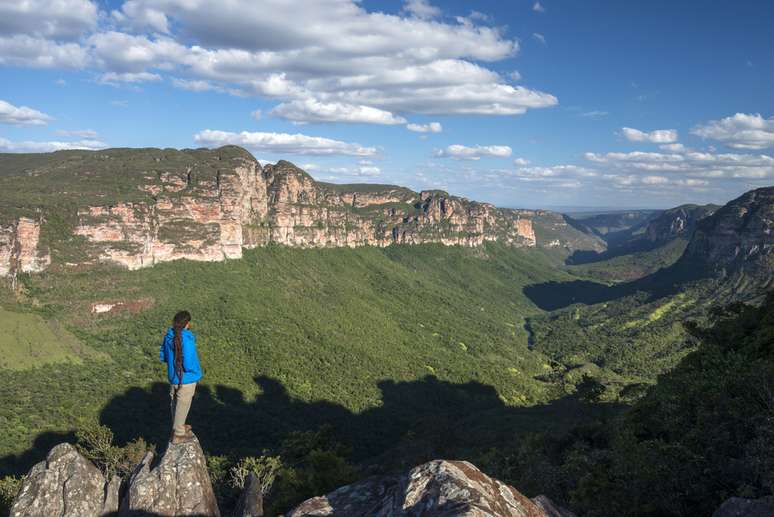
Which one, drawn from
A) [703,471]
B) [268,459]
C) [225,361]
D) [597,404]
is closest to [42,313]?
[225,361]

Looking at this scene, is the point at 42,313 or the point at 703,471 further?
the point at 42,313

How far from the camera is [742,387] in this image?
15.2m

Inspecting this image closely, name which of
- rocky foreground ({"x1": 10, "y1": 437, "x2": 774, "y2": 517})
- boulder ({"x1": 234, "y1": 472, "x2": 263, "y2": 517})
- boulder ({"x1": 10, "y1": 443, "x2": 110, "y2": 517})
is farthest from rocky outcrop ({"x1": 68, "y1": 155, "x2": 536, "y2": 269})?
boulder ({"x1": 234, "y1": 472, "x2": 263, "y2": 517})

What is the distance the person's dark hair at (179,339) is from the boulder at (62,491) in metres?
4.14

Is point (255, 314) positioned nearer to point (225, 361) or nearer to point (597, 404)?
point (225, 361)

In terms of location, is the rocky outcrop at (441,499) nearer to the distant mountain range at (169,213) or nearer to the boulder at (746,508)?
the boulder at (746,508)

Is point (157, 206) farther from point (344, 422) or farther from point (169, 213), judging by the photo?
point (344, 422)

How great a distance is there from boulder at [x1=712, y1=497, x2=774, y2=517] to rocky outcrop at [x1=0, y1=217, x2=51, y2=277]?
93033mm

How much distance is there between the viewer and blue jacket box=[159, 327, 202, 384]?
13.5 m

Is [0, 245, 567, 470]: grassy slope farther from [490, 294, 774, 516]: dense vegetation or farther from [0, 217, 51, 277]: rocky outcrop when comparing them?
[490, 294, 774, 516]: dense vegetation

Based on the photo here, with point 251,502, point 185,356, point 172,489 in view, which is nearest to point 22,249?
point 185,356

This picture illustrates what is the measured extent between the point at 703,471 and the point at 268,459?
36913 mm

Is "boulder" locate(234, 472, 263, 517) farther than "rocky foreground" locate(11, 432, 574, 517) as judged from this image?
Yes

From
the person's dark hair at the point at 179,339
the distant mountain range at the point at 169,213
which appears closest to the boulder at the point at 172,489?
the person's dark hair at the point at 179,339
